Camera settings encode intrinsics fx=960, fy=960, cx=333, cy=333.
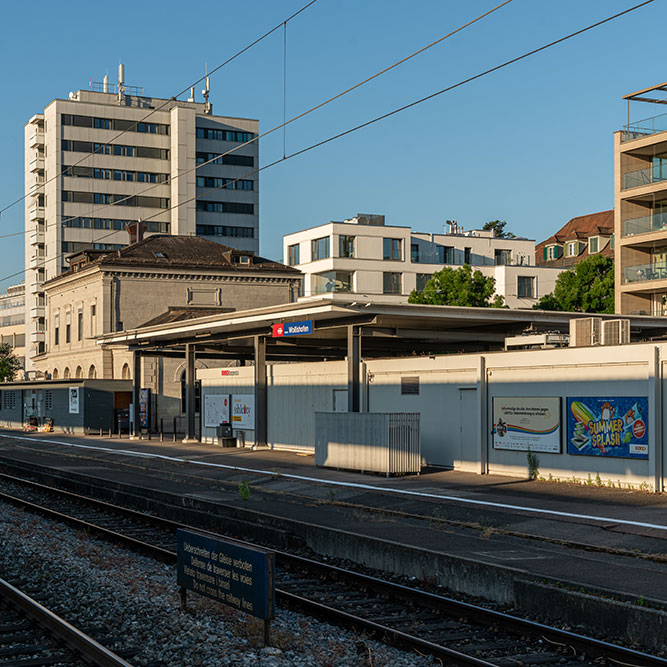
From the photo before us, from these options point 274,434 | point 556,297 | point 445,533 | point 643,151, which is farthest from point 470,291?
point 445,533

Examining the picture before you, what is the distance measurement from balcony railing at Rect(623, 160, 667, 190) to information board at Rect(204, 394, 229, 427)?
1241 inches

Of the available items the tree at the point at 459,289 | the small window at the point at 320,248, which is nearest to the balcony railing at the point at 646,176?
the tree at the point at 459,289

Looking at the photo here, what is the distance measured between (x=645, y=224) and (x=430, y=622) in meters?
50.4

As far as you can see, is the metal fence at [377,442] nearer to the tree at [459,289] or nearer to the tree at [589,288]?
the tree at [459,289]

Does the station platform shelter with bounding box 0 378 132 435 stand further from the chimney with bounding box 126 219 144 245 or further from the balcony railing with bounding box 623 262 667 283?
the balcony railing with bounding box 623 262 667 283

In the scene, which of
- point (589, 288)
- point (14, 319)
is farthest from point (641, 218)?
point (14, 319)

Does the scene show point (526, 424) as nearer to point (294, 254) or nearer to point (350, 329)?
point (350, 329)

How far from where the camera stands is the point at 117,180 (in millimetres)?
105188

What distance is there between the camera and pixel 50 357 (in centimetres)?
7706

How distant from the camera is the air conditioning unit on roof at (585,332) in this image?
82.7ft

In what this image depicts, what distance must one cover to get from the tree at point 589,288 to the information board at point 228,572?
2443 inches

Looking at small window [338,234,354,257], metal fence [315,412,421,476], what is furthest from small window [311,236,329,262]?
metal fence [315,412,421,476]

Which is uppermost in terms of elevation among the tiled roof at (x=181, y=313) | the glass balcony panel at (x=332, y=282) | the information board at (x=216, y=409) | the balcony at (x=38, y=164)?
the balcony at (x=38, y=164)

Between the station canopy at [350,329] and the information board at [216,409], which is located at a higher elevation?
the station canopy at [350,329]
